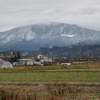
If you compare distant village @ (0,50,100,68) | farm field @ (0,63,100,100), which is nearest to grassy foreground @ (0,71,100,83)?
farm field @ (0,63,100,100)

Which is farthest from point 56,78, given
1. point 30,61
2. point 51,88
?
point 30,61

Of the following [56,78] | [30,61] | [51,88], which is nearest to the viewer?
[51,88]

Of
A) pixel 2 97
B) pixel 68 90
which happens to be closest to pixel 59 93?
pixel 68 90

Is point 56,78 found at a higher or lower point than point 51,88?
lower

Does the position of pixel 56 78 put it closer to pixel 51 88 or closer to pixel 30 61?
pixel 51 88

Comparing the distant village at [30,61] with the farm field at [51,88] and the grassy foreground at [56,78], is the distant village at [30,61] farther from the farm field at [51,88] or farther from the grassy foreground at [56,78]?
→ the farm field at [51,88]

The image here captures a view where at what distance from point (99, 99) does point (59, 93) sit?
3012 millimetres

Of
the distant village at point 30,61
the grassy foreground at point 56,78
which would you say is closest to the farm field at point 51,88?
the grassy foreground at point 56,78

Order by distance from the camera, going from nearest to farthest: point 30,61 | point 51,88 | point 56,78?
point 51,88 < point 56,78 < point 30,61

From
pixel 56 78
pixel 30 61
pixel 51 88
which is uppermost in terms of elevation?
pixel 30 61

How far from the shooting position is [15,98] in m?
13.6

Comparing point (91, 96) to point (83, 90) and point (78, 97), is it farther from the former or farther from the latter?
point (83, 90)

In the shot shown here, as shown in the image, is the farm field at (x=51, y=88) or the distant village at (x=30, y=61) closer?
the farm field at (x=51, y=88)

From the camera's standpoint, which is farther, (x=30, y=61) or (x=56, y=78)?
(x=30, y=61)
